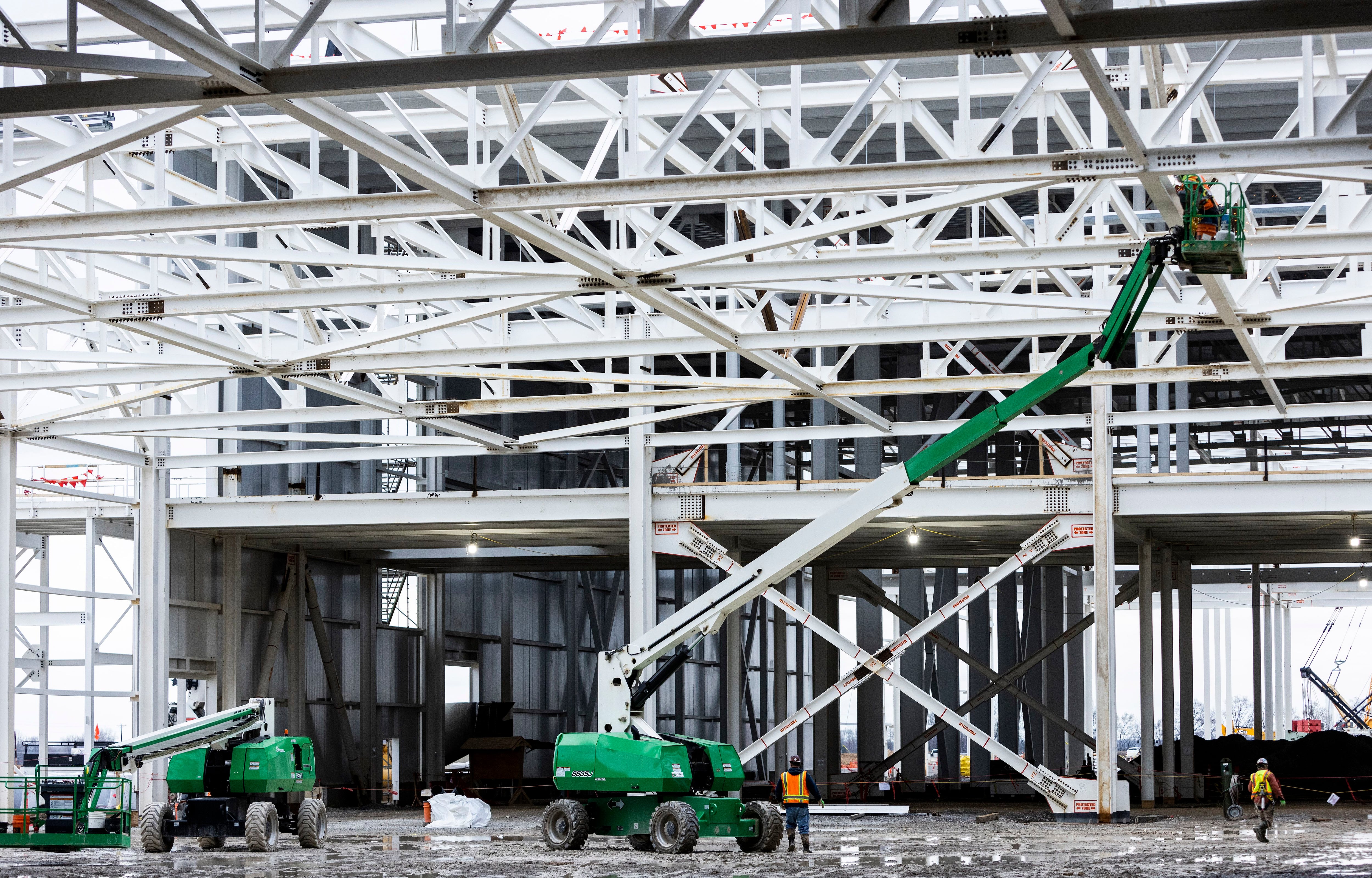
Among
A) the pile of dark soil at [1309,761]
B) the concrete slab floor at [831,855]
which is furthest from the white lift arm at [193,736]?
the pile of dark soil at [1309,761]

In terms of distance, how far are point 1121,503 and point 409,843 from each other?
51.1 ft

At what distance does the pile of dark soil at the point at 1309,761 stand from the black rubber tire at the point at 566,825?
27.7 metres

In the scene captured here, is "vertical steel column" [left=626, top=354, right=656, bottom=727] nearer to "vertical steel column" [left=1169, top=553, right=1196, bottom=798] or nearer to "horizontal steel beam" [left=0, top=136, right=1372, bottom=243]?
"vertical steel column" [left=1169, top=553, right=1196, bottom=798]

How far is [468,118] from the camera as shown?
62.0ft

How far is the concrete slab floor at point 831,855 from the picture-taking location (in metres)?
20.8

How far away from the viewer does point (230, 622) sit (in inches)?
1572

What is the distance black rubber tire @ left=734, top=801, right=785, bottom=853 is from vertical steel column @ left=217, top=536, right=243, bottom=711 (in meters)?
19.3

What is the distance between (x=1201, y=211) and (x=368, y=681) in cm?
3228

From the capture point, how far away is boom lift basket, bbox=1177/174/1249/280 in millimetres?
17562

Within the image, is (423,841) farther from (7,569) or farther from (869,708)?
(869,708)

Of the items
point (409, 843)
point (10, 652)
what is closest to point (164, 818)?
point (409, 843)

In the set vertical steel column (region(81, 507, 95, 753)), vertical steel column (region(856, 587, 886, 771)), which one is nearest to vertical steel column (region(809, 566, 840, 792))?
vertical steel column (region(856, 587, 886, 771))

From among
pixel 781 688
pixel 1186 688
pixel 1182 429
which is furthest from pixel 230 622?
pixel 1186 688

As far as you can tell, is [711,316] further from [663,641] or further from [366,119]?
[366,119]
